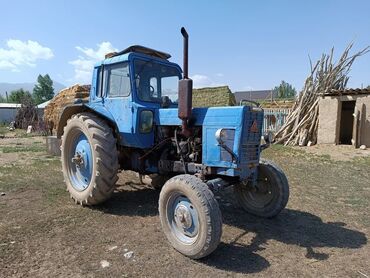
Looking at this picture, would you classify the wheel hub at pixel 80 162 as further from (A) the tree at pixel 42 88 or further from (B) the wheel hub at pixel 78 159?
(A) the tree at pixel 42 88

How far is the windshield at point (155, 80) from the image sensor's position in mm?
5375

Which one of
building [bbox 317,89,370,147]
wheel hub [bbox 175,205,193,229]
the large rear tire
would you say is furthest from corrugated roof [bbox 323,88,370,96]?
wheel hub [bbox 175,205,193,229]

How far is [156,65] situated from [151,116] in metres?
0.98

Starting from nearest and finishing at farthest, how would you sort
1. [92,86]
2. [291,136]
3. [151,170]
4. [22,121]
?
1. [151,170]
2. [92,86]
3. [291,136]
4. [22,121]

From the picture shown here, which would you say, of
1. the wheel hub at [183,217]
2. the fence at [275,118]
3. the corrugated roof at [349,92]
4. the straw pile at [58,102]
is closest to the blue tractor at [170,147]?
the wheel hub at [183,217]

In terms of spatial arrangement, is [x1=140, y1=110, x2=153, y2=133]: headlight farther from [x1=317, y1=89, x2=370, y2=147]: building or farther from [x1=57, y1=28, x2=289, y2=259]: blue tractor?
[x1=317, y1=89, x2=370, y2=147]: building

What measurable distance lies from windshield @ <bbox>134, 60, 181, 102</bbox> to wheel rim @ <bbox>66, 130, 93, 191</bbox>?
1349 mm

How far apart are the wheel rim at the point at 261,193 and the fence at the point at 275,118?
38.6 ft

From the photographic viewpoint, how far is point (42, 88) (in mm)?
68125

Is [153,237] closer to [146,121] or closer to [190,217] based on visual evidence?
[190,217]

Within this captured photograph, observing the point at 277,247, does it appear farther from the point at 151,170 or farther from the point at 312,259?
the point at 151,170

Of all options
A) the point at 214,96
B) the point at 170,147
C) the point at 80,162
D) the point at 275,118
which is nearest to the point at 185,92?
the point at 170,147

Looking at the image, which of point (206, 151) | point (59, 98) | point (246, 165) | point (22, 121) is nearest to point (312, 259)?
point (246, 165)

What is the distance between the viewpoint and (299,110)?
15.5m
